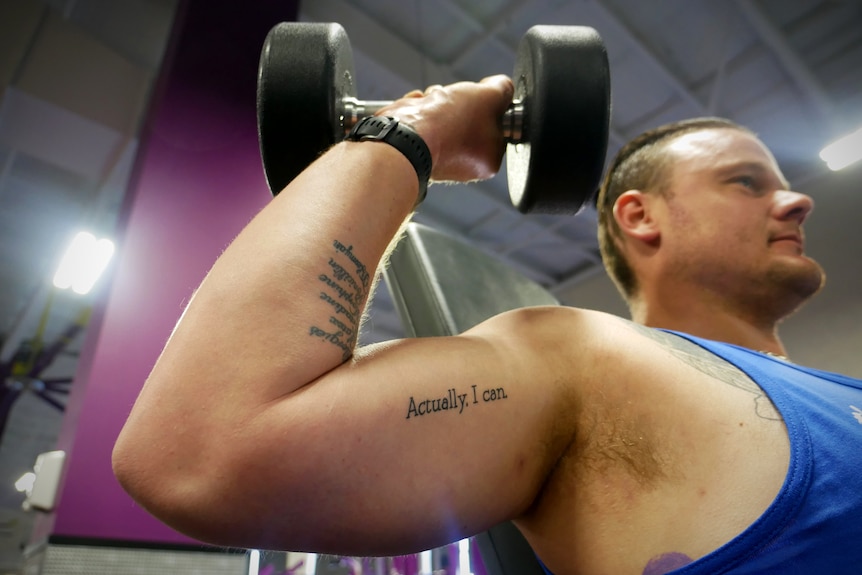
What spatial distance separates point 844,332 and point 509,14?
3042mm

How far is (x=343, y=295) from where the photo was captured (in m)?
0.54

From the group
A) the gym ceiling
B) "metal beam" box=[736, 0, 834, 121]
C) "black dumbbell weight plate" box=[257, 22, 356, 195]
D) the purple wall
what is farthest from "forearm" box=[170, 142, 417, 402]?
"metal beam" box=[736, 0, 834, 121]

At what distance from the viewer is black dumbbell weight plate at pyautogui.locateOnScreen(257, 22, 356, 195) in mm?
724

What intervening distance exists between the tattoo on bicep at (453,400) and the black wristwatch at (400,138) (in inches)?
9.7

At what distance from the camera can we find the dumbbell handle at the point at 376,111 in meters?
0.77

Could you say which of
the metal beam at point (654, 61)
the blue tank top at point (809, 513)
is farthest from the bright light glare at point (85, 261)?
the blue tank top at point (809, 513)

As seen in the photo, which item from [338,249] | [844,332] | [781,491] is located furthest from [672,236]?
[844,332]

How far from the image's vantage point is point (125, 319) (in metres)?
1.75

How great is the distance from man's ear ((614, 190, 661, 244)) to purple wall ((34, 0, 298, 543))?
1.04 m

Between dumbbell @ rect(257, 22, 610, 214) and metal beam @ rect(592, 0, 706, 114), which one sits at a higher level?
metal beam @ rect(592, 0, 706, 114)

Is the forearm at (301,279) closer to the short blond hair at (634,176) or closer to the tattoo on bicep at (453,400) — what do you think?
the tattoo on bicep at (453,400)

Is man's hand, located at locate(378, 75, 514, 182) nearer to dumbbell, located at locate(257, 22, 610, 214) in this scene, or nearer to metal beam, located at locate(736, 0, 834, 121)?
dumbbell, located at locate(257, 22, 610, 214)

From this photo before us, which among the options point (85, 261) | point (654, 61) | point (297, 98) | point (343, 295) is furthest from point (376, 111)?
point (85, 261)

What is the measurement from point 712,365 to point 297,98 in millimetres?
626
